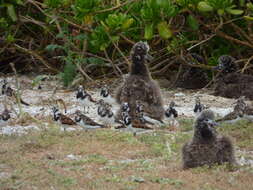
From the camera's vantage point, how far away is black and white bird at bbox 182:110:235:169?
8.57 m

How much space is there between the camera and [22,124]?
11.7 meters

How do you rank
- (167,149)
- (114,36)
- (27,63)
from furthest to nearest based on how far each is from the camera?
(27,63) < (114,36) < (167,149)

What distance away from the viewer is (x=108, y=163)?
29.5 ft

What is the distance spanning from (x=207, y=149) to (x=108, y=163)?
1262 mm

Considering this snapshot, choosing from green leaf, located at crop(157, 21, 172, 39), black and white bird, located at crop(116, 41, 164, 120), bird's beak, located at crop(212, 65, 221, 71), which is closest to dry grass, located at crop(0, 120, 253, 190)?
black and white bird, located at crop(116, 41, 164, 120)

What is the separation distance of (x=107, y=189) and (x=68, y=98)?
6658 mm

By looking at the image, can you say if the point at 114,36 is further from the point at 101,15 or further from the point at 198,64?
the point at 198,64

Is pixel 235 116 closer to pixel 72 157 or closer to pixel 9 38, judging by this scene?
pixel 72 157

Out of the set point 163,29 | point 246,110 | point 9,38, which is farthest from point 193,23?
point 9,38

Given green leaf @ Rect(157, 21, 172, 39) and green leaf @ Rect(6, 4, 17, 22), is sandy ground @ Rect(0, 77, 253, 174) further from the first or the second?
green leaf @ Rect(6, 4, 17, 22)

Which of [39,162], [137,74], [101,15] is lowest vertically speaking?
[39,162]

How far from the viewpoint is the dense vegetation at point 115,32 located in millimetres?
13070

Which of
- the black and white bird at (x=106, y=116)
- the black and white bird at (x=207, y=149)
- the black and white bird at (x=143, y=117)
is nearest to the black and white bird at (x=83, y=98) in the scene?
the black and white bird at (x=106, y=116)

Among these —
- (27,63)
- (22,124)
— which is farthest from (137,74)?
(27,63)
